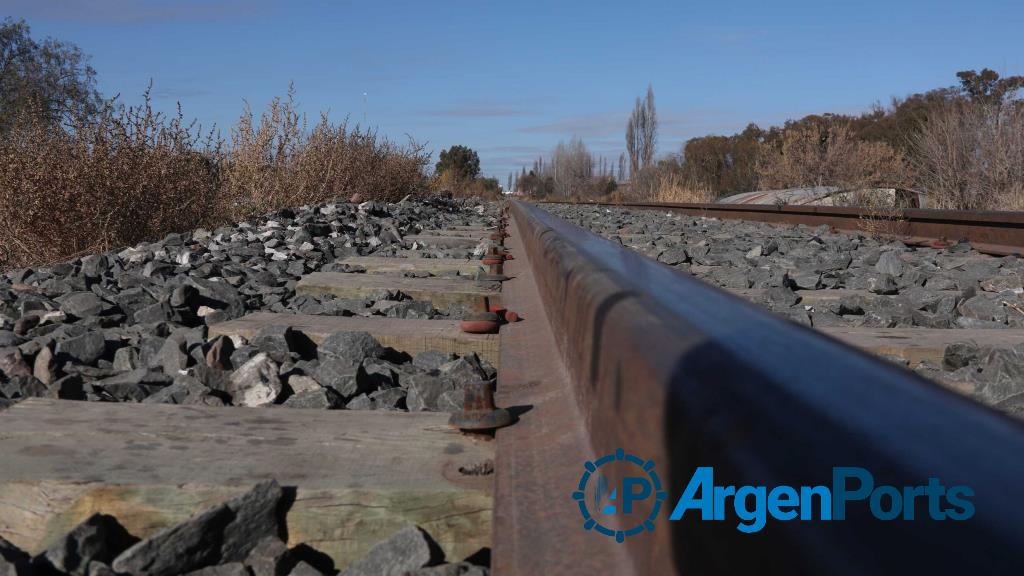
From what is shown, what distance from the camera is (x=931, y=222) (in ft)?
25.7

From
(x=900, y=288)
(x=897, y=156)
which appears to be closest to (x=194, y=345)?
(x=900, y=288)

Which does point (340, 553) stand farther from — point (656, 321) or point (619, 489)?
point (656, 321)

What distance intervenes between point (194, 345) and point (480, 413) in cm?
131

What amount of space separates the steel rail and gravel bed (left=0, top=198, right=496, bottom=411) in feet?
14.8

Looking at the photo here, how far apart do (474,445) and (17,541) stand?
72cm

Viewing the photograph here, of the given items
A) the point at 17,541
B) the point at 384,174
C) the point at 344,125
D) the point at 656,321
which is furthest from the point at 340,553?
the point at 384,174

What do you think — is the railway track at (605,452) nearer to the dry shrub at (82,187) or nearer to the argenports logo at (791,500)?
the argenports logo at (791,500)

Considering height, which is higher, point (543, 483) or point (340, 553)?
point (543, 483)

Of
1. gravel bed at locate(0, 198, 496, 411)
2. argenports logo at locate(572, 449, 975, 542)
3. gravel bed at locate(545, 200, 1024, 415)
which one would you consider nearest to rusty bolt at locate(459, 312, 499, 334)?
gravel bed at locate(0, 198, 496, 411)

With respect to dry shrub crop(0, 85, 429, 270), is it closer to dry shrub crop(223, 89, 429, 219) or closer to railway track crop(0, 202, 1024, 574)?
dry shrub crop(223, 89, 429, 219)

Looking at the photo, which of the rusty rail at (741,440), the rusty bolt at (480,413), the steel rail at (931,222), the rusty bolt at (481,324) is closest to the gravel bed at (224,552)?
the rusty rail at (741,440)

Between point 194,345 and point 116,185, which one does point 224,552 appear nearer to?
point 194,345

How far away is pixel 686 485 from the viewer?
81cm

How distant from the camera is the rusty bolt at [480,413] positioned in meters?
1.60
